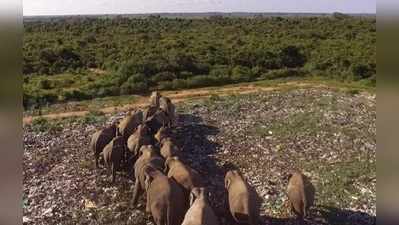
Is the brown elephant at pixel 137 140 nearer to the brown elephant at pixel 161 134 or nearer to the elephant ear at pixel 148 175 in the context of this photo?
the brown elephant at pixel 161 134

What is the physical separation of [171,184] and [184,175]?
0.66 m

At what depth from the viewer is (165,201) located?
618 cm

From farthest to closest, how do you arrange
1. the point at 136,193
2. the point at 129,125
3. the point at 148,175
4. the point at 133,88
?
the point at 133,88
the point at 129,125
the point at 136,193
the point at 148,175

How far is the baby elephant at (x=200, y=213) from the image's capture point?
533 cm

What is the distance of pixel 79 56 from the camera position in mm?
29453

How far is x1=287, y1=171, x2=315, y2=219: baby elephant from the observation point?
22.6ft

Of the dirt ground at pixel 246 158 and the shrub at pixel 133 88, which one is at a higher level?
the shrub at pixel 133 88

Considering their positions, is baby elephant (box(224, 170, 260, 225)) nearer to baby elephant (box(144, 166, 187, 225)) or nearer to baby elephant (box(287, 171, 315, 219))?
baby elephant (box(144, 166, 187, 225))

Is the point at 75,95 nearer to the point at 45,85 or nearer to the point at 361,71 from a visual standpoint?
the point at 45,85

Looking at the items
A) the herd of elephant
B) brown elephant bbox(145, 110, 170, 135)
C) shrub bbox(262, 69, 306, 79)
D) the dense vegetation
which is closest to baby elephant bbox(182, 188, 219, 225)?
the herd of elephant

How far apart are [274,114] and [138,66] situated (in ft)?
37.3

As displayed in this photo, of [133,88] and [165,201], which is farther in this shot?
[133,88]

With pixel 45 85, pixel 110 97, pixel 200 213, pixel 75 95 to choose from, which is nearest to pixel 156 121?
pixel 200 213

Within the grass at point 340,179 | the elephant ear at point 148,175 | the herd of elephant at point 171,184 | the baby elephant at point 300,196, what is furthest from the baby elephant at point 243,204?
the grass at point 340,179
